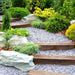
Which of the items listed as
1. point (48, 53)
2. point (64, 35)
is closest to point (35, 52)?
point (48, 53)

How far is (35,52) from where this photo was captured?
4367 mm

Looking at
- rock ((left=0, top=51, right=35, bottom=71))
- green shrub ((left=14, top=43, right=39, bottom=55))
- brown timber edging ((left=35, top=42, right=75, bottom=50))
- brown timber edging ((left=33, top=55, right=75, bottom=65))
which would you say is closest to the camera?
rock ((left=0, top=51, right=35, bottom=71))

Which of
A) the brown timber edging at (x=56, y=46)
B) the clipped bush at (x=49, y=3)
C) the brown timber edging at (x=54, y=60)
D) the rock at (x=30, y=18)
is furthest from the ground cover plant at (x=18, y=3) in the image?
the brown timber edging at (x=54, y=60)

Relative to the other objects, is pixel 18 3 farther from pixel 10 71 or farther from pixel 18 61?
pixel 10 71

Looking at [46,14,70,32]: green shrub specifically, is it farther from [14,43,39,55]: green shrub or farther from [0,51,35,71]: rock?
[0,51,35,71]: rock

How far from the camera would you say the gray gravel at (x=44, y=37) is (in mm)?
5188

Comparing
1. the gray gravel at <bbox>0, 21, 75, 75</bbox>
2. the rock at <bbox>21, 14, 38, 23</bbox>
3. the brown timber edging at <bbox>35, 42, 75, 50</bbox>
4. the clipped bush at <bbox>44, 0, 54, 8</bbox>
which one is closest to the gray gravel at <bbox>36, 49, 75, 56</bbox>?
the gray gravel at <bbox>0, 21, 75, 75</bbox>

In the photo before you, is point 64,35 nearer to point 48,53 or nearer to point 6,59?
point 48,53

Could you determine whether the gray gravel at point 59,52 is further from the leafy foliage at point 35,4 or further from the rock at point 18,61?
the leafy foliage at point 35,4

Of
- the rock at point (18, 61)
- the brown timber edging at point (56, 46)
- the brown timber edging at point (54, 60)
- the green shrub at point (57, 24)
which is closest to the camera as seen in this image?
the rock at point (18, 61)

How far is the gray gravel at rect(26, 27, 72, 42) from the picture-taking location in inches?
204

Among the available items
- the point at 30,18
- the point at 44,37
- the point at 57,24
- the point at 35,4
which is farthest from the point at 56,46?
the point at 35,4

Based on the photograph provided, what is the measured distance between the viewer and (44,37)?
5.46 m

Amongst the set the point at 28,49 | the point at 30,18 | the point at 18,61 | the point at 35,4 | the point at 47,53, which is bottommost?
the point at 47,53
